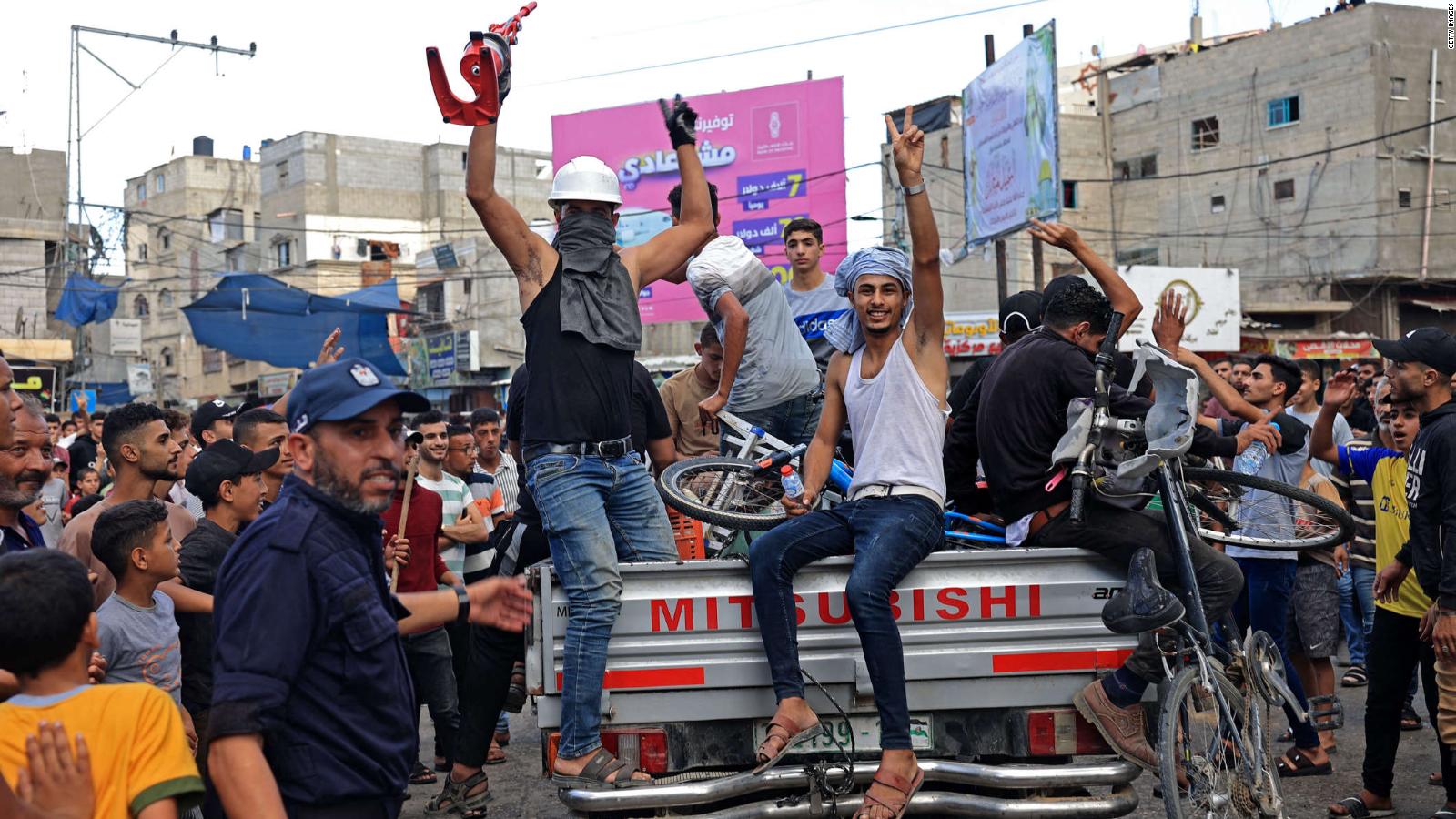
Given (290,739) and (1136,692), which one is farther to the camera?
(1136,692)

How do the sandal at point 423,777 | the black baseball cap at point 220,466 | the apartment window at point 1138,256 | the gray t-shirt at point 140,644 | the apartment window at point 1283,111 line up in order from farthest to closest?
the apartment window at point 1138,256, the apartment window at point 1283,111, the sandal at point 423,777, the black baseball cap at point 220,466, the gray t-shirt at point 140,644

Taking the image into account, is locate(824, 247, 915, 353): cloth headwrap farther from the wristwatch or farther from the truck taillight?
the wristwatch

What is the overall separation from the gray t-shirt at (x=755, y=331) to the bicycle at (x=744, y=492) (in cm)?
47

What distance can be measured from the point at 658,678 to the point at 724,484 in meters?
1.41

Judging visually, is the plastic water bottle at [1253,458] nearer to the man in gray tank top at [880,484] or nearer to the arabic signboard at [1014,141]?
the man in gray tank top at [880,484]

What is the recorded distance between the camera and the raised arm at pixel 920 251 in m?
5.01

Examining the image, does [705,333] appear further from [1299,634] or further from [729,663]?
[1299,634]

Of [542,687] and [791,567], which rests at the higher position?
[791,567]

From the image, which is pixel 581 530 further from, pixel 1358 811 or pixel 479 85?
pixel 1358 811

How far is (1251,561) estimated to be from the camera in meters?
7.85

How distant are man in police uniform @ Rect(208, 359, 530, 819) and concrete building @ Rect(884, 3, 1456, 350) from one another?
115 feet

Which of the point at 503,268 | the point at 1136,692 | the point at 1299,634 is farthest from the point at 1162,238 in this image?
the point at 1136,692

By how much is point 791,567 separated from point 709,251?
243cm

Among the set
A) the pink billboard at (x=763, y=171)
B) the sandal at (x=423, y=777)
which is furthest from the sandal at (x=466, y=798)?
the pink billboard at (x=763, y=171)
